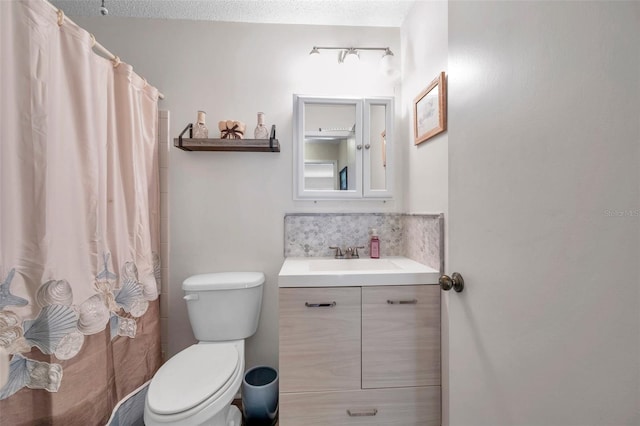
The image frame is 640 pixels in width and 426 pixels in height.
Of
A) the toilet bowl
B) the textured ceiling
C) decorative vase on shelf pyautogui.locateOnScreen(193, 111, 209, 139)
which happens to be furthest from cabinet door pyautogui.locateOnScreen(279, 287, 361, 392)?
the textured ceiling

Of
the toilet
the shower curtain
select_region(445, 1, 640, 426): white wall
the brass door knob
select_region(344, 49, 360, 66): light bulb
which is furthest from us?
select_region(344, 49, 360, 66): light bulb

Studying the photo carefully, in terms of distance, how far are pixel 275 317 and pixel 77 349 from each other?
0.92 metres

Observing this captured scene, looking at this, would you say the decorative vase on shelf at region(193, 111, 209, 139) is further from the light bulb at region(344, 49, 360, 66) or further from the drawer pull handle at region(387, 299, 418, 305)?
the drawer pull handle at region(387, 299, 418, 305)

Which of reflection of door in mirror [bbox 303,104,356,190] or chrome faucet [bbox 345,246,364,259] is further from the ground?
reflection of door in mirror [bbox 303,104,356,190]

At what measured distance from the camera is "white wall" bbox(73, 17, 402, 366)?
5.16 feet

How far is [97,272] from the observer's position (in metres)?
1.03

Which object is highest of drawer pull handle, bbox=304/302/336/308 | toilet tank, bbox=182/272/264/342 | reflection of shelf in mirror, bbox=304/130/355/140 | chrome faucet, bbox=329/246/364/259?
reflection of shelf in mirror, bbox=304/130/355/140

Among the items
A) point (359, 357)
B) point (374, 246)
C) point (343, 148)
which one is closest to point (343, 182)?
point (343, 148)

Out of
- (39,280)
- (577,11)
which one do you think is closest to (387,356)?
(577,11)

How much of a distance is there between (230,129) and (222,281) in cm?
88

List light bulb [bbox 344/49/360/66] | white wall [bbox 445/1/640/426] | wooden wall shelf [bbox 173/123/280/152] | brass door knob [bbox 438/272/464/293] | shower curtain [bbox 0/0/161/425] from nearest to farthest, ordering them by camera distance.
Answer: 1. white wall [bbox 445/1/640/426]
2. brass door knob [bbox 438/272/464/293]
3. shower curtain [bbox 0/0/161/425]
4. wooden wall shelf [bbox 173/123/280/152]
5. light bulb [bbox 344/49/360/66]

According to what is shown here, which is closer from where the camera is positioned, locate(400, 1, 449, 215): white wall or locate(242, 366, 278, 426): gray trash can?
locate(400, 1, 449, 215): white wall

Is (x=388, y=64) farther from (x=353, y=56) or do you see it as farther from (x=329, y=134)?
(x=329, y=134)

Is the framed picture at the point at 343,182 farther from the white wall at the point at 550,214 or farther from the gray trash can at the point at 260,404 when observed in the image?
the gray trash can at the point at 260,404
